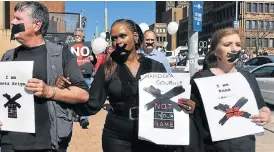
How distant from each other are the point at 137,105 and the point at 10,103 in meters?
0.97

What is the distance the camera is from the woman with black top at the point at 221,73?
3.30 meters

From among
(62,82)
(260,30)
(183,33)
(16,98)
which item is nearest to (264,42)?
(260,30)

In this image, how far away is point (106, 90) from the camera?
3604mm

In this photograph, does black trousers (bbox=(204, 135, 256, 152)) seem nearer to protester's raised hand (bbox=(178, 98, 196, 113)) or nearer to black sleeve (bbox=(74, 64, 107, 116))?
protester's raised hand (bbox=(178, 98, 196, 113))

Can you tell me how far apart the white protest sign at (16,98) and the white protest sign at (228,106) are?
1263 mm

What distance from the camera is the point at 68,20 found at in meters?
21.2

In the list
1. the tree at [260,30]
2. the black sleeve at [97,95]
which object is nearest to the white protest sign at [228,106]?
the black sleeve at [97,95]

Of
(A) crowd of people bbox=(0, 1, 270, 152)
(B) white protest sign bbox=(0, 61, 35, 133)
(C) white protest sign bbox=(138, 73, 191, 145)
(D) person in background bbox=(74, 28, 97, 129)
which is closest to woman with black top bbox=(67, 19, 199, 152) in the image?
(A) crowd of people bbox=(0, 1, 270, 152)

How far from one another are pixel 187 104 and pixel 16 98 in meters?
1.24

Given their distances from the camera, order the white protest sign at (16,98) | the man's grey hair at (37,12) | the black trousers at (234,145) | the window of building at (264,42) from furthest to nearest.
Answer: the window of building at (264,42), the black trousers at (234,145), the man's grey hair at (37,12), the white protest sign at (16,98)

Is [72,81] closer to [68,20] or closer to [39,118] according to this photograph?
[39,118]

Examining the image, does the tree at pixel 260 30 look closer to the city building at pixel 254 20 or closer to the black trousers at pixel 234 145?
the city building at pixel 254 20

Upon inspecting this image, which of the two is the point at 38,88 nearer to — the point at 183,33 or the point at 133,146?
the point at 133,146

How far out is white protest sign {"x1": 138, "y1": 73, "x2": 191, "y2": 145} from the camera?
3.35 meters
